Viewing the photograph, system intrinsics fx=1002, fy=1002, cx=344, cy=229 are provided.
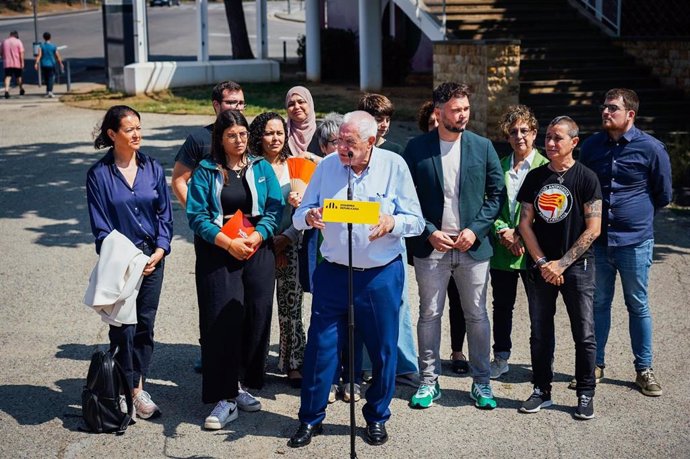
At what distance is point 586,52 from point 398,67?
7926 millimetres

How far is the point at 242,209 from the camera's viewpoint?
666 centimetres

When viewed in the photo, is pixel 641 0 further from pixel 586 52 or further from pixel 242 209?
pixel 242 209

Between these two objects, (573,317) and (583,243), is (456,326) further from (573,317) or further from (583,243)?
(583,243)

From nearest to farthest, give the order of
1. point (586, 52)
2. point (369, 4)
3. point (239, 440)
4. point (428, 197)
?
point (239, 440) < point (428, 197) < point (586, 52) < point (369, 4)

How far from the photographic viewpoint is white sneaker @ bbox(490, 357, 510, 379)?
7367 millimetres

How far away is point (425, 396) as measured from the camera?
22.5ft

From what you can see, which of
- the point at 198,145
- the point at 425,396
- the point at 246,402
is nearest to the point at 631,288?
the point at 425,396

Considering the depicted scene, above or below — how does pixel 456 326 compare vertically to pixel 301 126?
below

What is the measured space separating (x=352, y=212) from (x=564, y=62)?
46.3 feet

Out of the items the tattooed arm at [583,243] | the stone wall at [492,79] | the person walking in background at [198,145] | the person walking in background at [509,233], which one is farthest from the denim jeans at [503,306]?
the stone wall at [492,79]

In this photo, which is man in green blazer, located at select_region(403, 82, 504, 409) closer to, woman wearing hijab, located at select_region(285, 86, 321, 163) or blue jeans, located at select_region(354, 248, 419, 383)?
blue jeans, located at select_region(354, 248, 419, 383)

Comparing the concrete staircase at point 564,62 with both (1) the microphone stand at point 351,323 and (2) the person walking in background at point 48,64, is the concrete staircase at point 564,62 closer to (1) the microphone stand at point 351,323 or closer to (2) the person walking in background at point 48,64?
(2) the person walking in background at point 48,64

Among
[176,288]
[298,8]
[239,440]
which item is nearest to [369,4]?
[176,288]

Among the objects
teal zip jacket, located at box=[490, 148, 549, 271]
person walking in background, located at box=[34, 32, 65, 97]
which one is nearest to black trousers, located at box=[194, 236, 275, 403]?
teal zip jacket, located at box=[490, 148, 549, 271]
